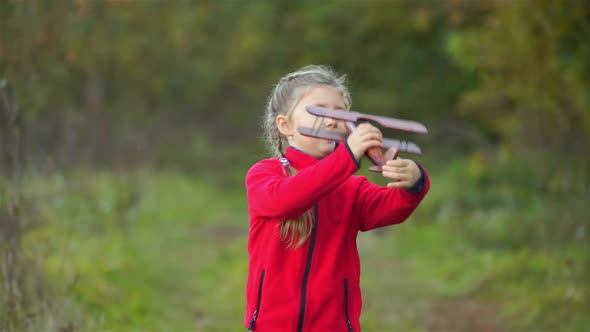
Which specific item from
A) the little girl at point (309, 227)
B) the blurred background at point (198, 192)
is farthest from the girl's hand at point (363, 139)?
the blurred background at point (198, 192)

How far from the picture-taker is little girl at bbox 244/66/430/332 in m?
3.37

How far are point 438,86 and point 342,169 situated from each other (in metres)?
23.8

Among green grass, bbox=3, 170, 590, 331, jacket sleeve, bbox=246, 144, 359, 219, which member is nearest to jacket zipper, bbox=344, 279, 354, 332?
jacket sleeve, bbox=246, 144, 359, 219

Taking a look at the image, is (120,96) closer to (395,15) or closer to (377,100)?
(395,15)

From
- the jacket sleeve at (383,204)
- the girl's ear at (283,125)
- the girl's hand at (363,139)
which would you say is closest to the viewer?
the girl's hand at (363,139)

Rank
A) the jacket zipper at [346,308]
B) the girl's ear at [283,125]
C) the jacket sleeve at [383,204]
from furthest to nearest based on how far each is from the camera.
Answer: the girl's ear at [283,125] < the jacket zipper at [346,308] < the jacket sleeve at [383,204]

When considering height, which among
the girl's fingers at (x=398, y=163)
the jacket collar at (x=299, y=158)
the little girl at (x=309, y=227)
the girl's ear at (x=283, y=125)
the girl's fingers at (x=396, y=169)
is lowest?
the little girl at (x=309, y=227)

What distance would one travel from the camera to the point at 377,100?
88.1 feet

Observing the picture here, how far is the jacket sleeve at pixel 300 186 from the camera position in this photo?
3102 mm

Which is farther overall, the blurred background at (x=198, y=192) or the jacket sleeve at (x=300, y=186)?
the blurred background at (x=198, y=192)

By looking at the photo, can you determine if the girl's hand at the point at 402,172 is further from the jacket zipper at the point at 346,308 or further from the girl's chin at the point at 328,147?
the jacket zipper at the point at 346,308

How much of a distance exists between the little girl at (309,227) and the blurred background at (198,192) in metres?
1.13

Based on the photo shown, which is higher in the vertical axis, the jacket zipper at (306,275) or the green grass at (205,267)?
the jacket zipper at (306,275)

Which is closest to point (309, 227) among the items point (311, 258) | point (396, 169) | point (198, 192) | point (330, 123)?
point (311, 258)
